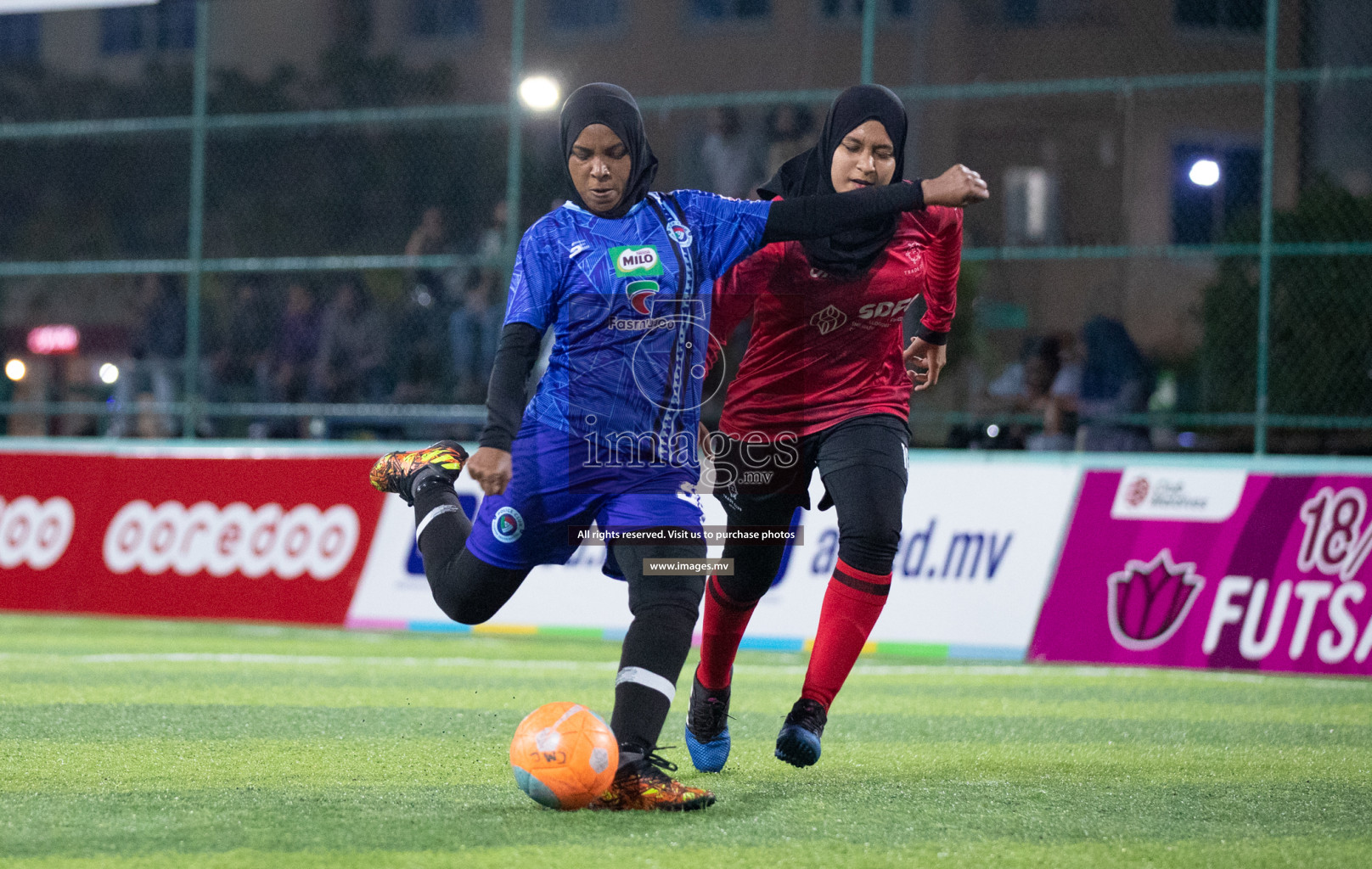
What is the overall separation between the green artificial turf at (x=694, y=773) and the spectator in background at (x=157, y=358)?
5537 mm

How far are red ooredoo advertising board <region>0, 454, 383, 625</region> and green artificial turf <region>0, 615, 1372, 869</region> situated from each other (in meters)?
2.06

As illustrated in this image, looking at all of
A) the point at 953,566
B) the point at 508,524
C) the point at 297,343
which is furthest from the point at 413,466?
the point at 297,343

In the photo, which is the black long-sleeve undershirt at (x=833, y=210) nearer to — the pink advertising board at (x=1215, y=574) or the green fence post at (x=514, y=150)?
the pink advertising board at (x=1215, y=574)

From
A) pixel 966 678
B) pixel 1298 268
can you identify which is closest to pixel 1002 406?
pixel 1298 268

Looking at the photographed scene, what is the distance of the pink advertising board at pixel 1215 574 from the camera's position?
920 centimetres

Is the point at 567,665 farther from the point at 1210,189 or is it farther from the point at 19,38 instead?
the point at 19,38

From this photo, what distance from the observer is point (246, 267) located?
44.8 ft

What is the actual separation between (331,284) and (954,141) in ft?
23.9

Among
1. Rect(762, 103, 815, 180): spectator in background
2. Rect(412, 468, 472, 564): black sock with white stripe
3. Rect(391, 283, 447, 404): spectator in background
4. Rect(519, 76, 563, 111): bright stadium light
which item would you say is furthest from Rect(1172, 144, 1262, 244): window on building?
Rect(412, 468, 472, 564): black sock with white stripe

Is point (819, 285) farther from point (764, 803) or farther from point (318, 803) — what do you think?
point (318, 803)

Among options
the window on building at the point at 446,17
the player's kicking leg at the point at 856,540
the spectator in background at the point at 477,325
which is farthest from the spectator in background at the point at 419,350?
the window on building at the point at 446,17

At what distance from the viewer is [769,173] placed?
41.9 ft

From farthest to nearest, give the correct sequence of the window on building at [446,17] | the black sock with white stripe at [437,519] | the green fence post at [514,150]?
the window on building at [446,17]
the green fence post at [514,150]
the black sock with white stripe at [437,519]

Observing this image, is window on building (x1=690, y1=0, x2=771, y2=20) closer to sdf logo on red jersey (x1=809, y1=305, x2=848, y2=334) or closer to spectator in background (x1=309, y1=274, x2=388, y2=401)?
spectator in background (x1=309, y1=274, x2=388, y2=401)
